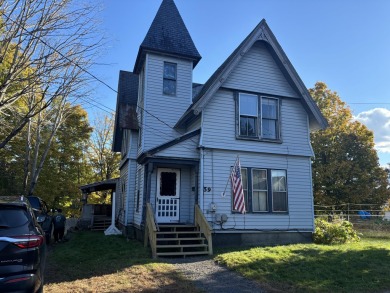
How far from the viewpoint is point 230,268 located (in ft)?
28.0

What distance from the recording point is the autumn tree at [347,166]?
2852cm

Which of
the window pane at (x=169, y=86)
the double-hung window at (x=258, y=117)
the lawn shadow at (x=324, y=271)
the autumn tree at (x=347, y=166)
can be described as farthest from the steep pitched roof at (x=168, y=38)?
the autumn tree at (x=347, y=166)

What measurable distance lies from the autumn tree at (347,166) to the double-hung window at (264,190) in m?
17.2

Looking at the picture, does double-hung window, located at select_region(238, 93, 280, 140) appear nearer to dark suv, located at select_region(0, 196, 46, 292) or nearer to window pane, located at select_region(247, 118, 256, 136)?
window pane, located at select_region(247, 118, 256, 136)

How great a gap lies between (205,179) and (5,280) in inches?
342

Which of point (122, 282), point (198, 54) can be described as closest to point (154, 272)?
point (122, 282)

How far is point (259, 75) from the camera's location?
547 inches

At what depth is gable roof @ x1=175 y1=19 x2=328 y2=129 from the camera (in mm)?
12579

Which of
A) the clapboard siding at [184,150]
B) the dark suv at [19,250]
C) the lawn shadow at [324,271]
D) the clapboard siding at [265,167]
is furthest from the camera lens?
the clapboard siding at [265,167]

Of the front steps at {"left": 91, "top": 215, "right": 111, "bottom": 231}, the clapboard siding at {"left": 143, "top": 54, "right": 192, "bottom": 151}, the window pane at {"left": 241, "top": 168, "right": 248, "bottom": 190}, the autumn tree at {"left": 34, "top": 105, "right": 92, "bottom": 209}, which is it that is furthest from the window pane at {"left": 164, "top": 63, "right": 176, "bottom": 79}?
the autumn tree at {"left": 34, "top": 105, "right": 92, "bottom": 209}

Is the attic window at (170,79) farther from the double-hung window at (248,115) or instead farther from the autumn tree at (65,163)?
the autumn tree at (65,163)

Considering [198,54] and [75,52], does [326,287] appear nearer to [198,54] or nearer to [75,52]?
[75,52]

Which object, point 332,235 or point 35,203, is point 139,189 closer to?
point 35,203

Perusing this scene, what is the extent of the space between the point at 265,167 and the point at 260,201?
4.60ft
